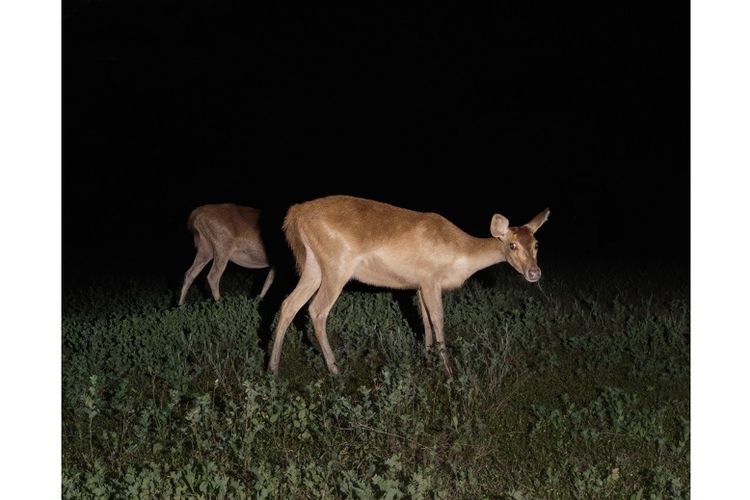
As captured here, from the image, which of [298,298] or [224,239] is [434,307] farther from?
[224,239]

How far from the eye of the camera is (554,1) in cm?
1433

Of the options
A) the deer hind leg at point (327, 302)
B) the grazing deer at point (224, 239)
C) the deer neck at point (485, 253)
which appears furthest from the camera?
the grazing deer at point (224, 239)

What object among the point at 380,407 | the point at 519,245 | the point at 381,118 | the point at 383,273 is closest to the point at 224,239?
the point at 383,273

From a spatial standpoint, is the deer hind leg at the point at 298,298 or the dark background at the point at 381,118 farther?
the dark background at the point at 381,118

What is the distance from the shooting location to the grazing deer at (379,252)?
24.6 feet

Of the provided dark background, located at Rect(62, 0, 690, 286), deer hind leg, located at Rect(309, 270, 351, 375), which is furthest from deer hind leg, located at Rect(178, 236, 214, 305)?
deer hind leg, located at Rect(309, 270, 351, 375)

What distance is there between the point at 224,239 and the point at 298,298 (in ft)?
12.7

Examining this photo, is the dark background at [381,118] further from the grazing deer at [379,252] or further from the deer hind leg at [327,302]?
the deer hind leg at [327,302]

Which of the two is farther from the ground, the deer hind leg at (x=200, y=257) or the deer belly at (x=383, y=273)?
the deer belly at (x=383, y=273)

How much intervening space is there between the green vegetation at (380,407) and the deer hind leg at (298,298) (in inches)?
9.2

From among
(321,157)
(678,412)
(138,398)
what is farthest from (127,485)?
(321,157)

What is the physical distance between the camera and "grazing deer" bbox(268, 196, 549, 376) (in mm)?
7488

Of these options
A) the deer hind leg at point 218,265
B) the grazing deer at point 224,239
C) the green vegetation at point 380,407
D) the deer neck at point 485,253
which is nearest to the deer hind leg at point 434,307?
the green vegetation at point 380,407

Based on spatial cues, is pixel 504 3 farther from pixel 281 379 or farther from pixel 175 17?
pixel 281 379
